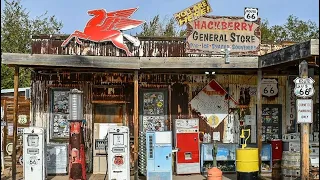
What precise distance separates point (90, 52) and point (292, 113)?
6.55m

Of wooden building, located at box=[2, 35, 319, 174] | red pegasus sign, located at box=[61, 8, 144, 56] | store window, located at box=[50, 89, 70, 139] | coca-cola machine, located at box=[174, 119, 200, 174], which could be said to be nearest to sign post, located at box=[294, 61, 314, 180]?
wooden building, located at box=[2, 35, 319, 174]

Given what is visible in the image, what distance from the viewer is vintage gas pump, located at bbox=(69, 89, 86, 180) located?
11469mm

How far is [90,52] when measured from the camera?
14.0 metres

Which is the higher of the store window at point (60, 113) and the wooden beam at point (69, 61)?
the wooden beam at point (69, 61)

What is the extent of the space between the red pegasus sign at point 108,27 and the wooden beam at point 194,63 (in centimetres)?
195

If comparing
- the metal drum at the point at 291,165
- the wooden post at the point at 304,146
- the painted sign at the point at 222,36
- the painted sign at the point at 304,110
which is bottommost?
the metal drum at the point at 291,165

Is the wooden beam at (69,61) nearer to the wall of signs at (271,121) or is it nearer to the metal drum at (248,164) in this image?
the metal drum at (248,164)

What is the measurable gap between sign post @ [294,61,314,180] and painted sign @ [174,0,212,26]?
416 centimetres

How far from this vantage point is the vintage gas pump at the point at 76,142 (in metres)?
11.5

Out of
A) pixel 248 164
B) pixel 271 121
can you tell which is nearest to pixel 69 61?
pixel 248 164

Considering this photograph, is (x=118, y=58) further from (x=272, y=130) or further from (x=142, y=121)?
(x=272, y=130)

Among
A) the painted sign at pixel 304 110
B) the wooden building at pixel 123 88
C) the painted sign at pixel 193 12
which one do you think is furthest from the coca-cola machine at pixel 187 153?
the painted sign at pixel 304 110

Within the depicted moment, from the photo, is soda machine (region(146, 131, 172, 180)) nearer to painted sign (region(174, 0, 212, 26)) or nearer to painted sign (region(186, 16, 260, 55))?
painted sign (region(186, 16, 260, 55))

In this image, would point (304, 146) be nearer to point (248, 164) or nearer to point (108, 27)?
point (248, 164)
